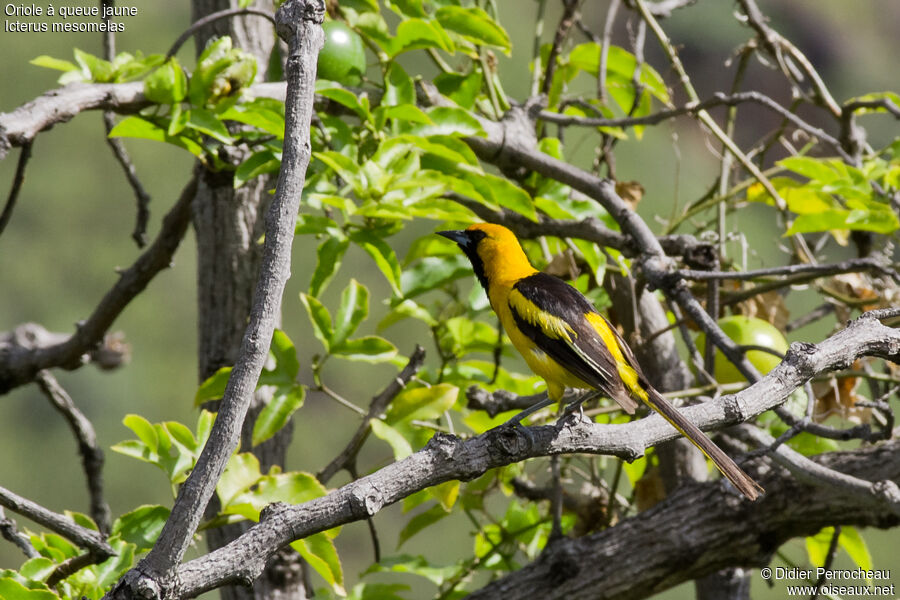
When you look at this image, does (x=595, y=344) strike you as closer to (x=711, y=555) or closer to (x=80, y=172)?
(x=711, y=555)

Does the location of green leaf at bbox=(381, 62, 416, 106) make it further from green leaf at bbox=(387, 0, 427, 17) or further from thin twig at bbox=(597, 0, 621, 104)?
thin twig at bbox=(597, 0, 621, 104)

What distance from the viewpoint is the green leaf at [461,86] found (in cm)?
312

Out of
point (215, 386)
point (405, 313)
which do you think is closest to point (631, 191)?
point (405, 313)

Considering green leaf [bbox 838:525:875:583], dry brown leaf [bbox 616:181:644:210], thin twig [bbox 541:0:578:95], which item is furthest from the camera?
dry brown leaf [bbox 616:181:644:210]

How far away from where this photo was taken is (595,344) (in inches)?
97.7

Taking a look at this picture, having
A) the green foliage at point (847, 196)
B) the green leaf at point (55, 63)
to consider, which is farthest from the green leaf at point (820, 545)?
the green leaf at point (55, 63)

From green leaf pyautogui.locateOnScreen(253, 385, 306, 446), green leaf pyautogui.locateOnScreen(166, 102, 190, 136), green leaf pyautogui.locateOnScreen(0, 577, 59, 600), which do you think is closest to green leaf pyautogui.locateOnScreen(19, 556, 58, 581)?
green leaf pyautogui.locateOnScreen(0, 577, 59, 600)

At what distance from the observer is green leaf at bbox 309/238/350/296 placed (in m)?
2.48

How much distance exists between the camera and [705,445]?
2.12 metres

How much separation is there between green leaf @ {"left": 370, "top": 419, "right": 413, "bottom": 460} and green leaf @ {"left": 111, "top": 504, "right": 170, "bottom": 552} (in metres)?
0.60

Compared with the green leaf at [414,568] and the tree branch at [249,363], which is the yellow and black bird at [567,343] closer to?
the green leaf at [414,568]

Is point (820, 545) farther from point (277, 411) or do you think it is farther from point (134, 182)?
Answer: point (134, 182)

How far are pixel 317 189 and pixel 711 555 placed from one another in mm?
1742

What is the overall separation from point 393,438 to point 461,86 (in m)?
1.36
